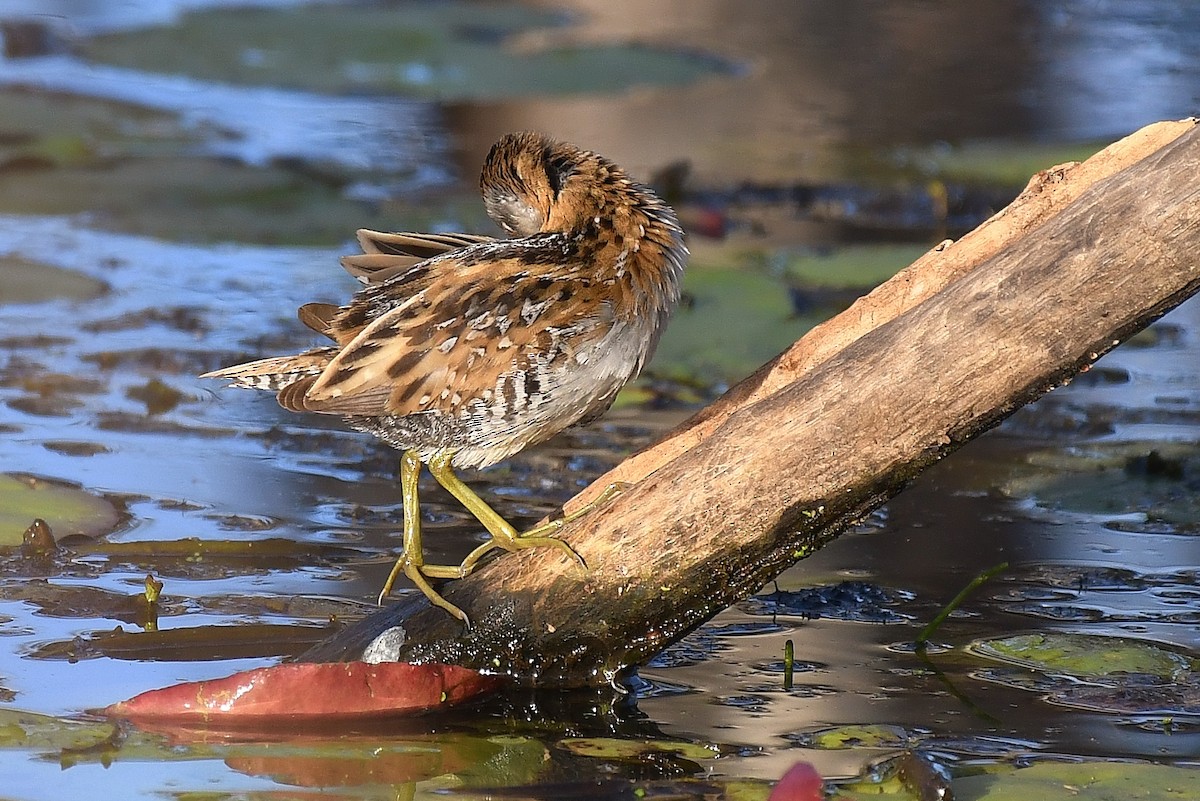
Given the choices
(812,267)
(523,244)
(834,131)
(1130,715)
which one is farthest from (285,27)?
(1130,715)

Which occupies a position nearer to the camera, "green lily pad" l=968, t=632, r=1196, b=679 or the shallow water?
the shallow water

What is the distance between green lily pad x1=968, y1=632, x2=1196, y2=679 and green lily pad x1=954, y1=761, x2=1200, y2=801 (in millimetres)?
735

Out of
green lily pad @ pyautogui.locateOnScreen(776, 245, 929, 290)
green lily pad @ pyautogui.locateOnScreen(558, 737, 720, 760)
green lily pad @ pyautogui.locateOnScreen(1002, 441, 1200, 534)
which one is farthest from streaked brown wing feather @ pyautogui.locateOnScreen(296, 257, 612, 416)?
green lily pad @ pyautogui.locateOnScreen(776, 245, 929, 290)

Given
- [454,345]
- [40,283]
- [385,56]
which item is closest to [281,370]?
[454,345]

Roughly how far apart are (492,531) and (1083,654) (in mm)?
1617

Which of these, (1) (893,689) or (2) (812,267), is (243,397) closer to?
(2) (812,267)

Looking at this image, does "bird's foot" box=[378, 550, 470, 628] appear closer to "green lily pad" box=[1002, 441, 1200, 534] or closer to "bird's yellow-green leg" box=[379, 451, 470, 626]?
"bird's yellow-green leg" box=[379, 451, 470, 626]

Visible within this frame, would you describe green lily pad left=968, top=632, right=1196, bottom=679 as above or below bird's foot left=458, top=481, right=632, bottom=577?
below

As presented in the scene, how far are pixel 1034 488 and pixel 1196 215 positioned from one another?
2.64 m

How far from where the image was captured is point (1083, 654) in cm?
463

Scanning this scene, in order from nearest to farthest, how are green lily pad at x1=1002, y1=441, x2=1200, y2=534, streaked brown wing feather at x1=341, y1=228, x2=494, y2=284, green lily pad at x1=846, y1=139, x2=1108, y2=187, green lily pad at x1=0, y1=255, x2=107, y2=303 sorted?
1. streaked brown wing feather at x1=341, y1=228, x2=494, y2=284
2. green lily pad at x1=1002, y1=441, x2=1200, y2=534
3. green lily pad at x1=0, y1=255, x2=107, y2=303
4. green lily pad at x1=846, y1=139, x2=1108, y2=187

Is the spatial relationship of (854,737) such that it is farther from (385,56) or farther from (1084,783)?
(385,56)

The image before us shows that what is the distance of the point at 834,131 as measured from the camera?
13.2m

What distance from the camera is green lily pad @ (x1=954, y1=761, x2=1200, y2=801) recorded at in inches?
143
